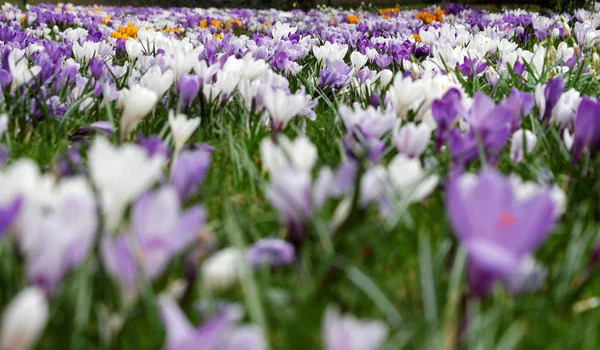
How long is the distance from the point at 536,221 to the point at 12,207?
0.73 meters

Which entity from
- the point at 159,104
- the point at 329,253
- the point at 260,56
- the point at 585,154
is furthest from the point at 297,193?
the point at 260,56

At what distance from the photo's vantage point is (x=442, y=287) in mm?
1226

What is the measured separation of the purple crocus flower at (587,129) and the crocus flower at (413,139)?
0.45m

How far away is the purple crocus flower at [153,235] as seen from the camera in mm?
938

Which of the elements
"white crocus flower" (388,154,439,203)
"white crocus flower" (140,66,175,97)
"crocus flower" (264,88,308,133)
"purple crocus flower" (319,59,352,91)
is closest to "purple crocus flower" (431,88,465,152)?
"crocus flower" (264,88,308,133)

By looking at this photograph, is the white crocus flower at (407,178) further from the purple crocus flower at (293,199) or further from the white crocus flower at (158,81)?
the white crocus flower at (158,81)

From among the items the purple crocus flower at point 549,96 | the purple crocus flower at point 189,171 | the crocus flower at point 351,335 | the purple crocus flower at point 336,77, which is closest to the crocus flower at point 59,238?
the purple crocus flower at point 189,171

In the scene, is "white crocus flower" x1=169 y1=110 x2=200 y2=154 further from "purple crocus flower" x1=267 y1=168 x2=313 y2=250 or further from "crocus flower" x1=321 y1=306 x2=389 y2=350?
"crocus flower" x1=321 y1=306 x2=389 y2=350

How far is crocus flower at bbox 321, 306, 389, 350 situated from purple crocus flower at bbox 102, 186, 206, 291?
0.81 feet

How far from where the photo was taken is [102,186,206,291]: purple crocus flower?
36.9 inches

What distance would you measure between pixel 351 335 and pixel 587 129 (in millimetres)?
1256

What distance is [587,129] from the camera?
1800mm

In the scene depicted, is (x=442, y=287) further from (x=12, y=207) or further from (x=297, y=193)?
(x=12, y=207)

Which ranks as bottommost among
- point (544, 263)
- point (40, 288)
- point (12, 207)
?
point (544, 263)
